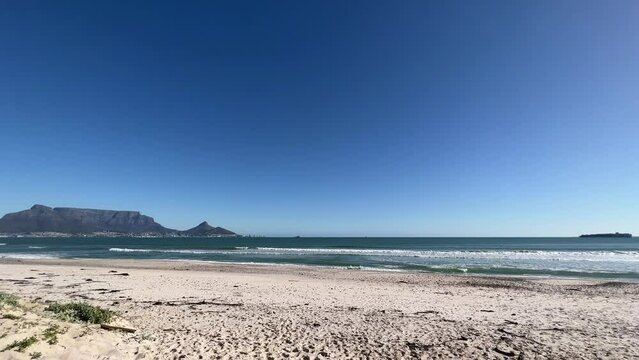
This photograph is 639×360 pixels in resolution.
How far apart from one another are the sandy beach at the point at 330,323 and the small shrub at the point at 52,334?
4.4 inches

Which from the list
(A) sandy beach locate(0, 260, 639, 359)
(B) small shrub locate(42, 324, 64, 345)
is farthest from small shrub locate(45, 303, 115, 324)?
(B) small shrub locate(42, 324, 64, 345)

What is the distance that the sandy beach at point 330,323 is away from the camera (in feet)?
22.4

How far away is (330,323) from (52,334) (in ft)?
19.6

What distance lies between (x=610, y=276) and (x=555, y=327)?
20.6 metres

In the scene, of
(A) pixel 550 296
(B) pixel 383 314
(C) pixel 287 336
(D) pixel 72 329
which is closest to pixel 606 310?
(A) pixel 550 296

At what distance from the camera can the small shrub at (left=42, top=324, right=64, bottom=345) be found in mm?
5880

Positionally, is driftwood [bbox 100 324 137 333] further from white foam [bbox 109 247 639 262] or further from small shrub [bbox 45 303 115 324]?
white foam [bbox 109 247 639 262]

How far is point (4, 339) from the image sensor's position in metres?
5.61

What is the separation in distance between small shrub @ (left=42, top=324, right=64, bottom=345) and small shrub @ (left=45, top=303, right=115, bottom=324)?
1.43 meters

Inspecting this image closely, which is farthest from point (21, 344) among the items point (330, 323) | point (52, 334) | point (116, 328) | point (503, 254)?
point (503, 254)

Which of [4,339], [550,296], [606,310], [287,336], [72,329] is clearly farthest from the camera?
[550,296]

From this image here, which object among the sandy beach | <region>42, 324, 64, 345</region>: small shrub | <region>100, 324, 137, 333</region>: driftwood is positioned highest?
<region>42, 324, 64, 345</region>: small shrub

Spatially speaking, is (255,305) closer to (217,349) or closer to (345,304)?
(345,304)

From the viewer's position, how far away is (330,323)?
930 cm
